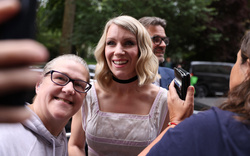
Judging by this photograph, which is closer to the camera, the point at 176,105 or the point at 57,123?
the point at 176,105

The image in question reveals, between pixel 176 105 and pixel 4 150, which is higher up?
pixel 176 105

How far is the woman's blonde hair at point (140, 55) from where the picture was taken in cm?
206

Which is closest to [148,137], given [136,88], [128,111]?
[128,111]

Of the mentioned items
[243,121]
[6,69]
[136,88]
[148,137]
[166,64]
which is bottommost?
[166,64]

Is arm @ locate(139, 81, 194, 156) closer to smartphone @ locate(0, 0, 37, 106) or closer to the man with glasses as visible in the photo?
smartphone @ locate(0, 0, 37, 106)

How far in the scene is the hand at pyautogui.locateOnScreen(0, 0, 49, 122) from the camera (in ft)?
1.15

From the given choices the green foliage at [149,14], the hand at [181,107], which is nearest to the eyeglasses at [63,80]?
the hand at [181,107]

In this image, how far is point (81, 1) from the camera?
29.9 feet

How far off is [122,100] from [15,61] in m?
1.79

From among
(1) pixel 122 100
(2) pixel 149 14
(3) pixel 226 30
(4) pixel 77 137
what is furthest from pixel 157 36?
(3) pixel 226 30

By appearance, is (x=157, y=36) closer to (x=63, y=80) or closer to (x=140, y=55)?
(x=140, y=55)

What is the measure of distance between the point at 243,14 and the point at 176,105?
16779 mm

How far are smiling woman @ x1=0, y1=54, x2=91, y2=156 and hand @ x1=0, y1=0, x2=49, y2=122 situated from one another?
111 cm

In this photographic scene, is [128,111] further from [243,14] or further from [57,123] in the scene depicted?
[243,14]
